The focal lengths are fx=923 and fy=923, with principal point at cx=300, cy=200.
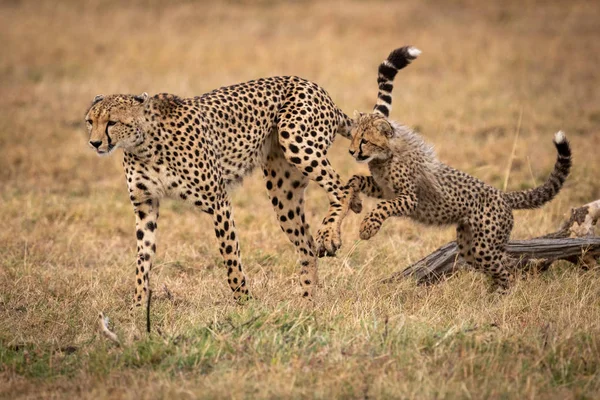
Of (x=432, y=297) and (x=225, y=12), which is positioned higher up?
(x=225, y=12)

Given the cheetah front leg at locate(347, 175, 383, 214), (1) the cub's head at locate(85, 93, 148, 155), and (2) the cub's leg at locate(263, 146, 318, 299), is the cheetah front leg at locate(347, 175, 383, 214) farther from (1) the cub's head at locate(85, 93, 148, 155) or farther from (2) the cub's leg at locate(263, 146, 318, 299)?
(1) the cub's head at locate(85, 93, 148, 155)

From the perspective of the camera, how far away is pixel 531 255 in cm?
554

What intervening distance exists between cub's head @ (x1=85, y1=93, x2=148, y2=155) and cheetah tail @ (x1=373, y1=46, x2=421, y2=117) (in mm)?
1496

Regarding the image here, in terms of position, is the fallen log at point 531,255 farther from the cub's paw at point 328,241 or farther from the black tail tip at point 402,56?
the black tail tip at point 402,56

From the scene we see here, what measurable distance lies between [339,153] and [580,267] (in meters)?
3.90

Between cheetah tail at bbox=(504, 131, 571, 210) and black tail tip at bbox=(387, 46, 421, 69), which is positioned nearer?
black tail tip at bbox=(387, 46, 421, 69)

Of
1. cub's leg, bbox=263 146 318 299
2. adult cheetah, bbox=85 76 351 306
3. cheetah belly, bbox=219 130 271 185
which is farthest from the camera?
cub's leg, bbox=263 146 318 299

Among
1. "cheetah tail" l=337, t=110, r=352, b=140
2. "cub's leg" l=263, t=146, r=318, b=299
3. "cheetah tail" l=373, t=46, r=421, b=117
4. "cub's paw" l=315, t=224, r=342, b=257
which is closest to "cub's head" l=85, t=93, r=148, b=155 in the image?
"cub's leg" l=263, t=146, r=318, b=299

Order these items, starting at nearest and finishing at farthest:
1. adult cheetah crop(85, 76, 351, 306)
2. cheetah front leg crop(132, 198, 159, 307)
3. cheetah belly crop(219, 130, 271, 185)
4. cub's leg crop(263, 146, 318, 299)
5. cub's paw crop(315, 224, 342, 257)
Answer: adult cheetah crop(85, 76, 351, 306) < cub's paw crop(315, 224, 342, 257) < cheetah front leg crop(132, 198, 159, 307) < cheetah belly crop(219, 130, 271, 185) < cub's leg crop(263, 146, 318, 299)

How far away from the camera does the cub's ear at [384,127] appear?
16.8 ft

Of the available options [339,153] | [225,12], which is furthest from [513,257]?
[225,12]

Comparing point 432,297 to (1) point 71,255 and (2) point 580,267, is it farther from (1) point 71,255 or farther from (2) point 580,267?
(1) point 71,255

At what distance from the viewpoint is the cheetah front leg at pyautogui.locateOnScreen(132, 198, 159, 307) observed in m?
5.11

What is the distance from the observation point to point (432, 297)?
16.6 feet
